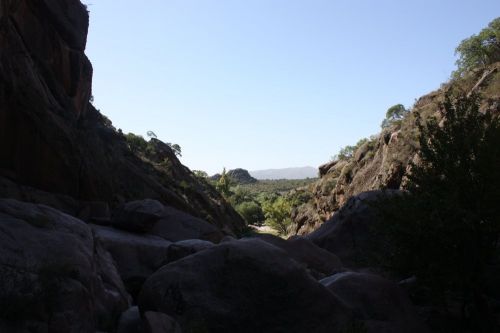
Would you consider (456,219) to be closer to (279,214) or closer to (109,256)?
(109,256)

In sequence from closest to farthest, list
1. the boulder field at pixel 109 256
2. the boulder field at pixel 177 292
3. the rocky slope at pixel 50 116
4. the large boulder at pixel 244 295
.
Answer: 1. the boulder field at pixel 177 292
2. the boulder field at pixel 109 256
3. the large boulder at pixel 244 295
4. the rocky slope at pixel 50 116

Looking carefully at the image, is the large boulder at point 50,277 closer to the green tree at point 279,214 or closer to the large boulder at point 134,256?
the large boulder at point 134,256

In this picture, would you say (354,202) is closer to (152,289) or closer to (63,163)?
(63,163)

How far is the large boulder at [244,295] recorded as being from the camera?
811 cm

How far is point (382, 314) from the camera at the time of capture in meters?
9.34

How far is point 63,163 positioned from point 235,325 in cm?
1144

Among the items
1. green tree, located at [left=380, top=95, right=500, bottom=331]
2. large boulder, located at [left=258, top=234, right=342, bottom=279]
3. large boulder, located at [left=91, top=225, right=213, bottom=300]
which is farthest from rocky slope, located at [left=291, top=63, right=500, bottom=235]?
large boulder, located at [left=91, top=225, right=213, bottom=300]

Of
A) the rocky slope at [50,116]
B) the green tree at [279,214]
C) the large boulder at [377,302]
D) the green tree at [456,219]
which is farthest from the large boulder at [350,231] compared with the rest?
the green tree at [279,214]

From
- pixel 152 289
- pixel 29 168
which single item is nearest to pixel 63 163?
pixel 29 168

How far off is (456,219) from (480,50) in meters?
37.0

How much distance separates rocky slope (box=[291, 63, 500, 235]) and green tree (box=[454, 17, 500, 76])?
13.4 ft

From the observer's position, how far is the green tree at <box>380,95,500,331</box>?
9656 mm

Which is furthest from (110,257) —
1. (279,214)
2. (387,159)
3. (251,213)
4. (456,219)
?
(251,213)

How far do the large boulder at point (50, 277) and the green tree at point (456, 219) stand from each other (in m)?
5.84
